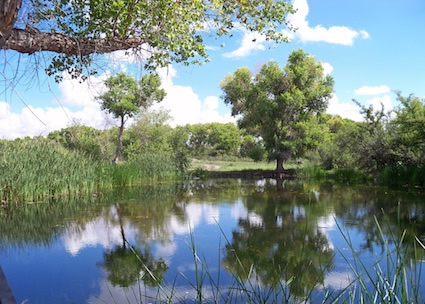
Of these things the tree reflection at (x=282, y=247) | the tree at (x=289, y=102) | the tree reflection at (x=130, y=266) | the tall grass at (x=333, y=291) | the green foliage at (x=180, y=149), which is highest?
the tree at (x=289, y=102)

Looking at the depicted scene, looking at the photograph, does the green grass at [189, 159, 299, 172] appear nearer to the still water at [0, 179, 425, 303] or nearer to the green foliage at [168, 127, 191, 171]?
the green foliage at [168, 127, 191, 171]

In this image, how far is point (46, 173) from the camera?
11.1 meters

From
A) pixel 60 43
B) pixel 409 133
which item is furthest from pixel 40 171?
pixel 409 133

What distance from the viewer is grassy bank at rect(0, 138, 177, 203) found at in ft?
33.3

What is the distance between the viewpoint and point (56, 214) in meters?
8.98

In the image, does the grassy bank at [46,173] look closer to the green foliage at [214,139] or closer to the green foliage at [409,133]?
the green foliage at [409,133]

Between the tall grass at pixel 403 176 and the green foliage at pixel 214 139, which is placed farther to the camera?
the green foliage at pixel 214 139

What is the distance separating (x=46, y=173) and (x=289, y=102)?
13.9 meters

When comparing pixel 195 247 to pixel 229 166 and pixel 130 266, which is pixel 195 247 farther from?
pixel 229 166

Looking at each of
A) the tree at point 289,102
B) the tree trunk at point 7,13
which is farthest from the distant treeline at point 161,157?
the tree trunk at point 7,13

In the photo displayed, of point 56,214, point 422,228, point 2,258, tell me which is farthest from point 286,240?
point 56,214

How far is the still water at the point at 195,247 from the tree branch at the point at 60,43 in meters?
2.22

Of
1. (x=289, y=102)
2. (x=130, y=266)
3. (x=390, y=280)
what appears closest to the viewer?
(x=390, y=280)

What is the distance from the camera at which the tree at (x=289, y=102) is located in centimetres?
2189
